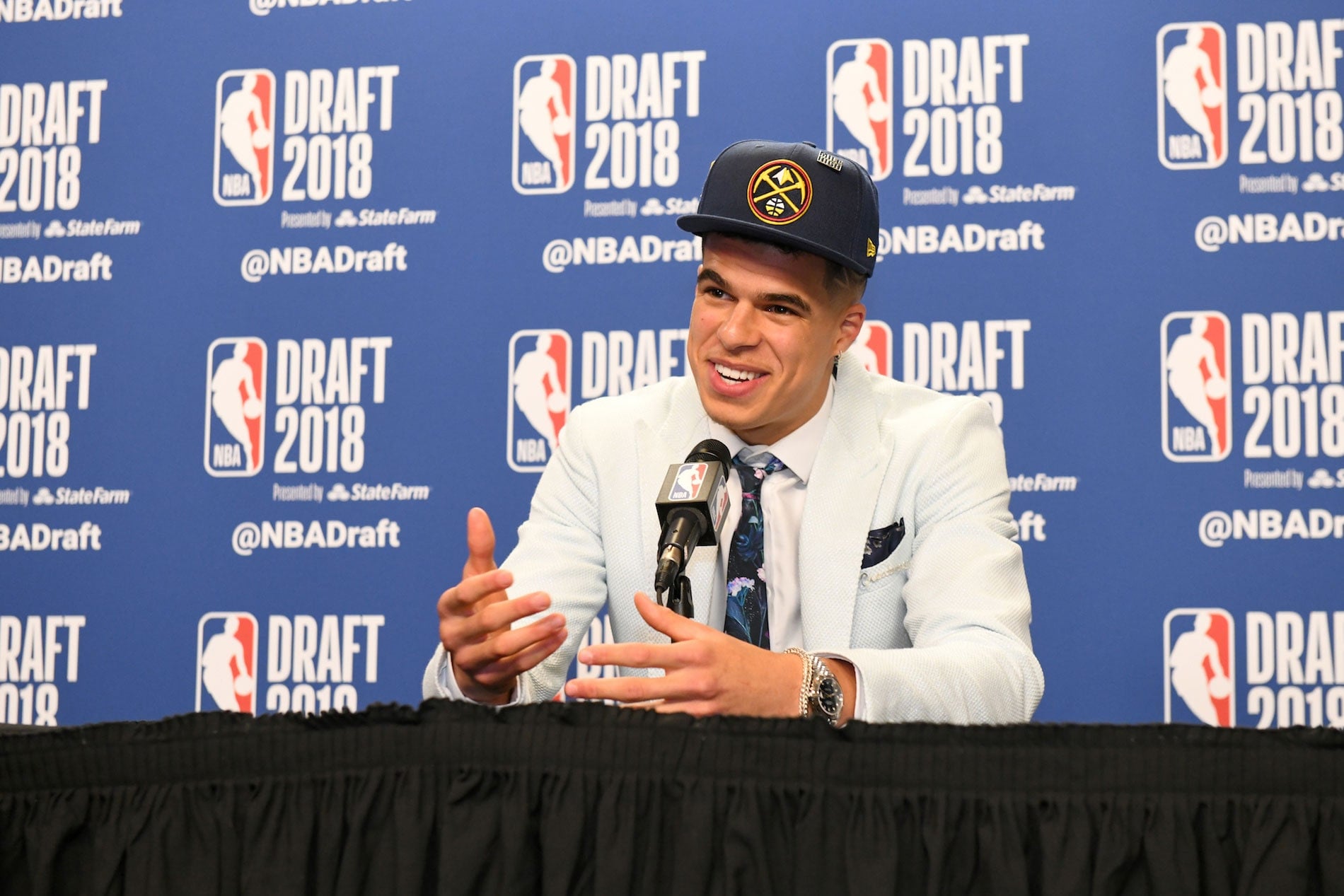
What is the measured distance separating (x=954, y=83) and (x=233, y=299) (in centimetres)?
164

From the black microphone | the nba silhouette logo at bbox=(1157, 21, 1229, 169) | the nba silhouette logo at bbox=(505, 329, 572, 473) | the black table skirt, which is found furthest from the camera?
the nba silhouette logo at bbox=(505, 329, 572, 473)

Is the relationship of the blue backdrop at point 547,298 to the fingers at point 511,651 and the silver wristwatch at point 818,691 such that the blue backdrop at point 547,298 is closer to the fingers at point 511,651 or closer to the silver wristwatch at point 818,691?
the fingers at point 511,651

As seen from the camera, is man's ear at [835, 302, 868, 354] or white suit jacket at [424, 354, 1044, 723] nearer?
white suit jacket at [424, 354, 1044, 723]

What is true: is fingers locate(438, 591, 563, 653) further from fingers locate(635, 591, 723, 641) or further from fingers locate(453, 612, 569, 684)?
fingers locate(635, 591, 723, 641)

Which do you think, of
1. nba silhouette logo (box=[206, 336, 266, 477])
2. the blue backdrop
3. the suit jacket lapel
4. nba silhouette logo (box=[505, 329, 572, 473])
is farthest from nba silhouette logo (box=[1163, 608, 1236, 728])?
nba silhouette logo (box=[206, 336, 266, 477])

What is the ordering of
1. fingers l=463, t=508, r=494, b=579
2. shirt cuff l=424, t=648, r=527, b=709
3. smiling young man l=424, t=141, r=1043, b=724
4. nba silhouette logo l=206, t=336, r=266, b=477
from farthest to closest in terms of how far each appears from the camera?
nba silhouette logo l=206, t=336, r=266, b=477 → smiling young man l=424, t=141, r=1043, b=724 → shirt cuff l=424, t=648, r=527, b=709 → fingers l=463, t=508, r=494, b=579

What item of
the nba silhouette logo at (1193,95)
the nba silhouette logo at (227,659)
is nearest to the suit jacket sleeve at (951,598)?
the nba silhouette logo at (1193,95)

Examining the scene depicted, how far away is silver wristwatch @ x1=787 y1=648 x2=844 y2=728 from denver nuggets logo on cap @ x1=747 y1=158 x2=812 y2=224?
65 cm

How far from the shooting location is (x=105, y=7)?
309 cm

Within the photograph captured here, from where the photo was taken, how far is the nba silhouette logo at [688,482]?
4.33 ft

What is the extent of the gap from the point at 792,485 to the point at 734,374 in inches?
7.8

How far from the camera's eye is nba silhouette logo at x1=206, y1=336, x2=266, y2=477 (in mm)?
2900

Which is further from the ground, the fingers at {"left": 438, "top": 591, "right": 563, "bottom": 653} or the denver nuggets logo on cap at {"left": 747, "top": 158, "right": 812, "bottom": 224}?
the denver nuggets logo on cap at {"left": 747, "top": 158, "right": 812, "bottom": 224}

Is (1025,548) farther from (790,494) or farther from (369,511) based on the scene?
(369,511)
